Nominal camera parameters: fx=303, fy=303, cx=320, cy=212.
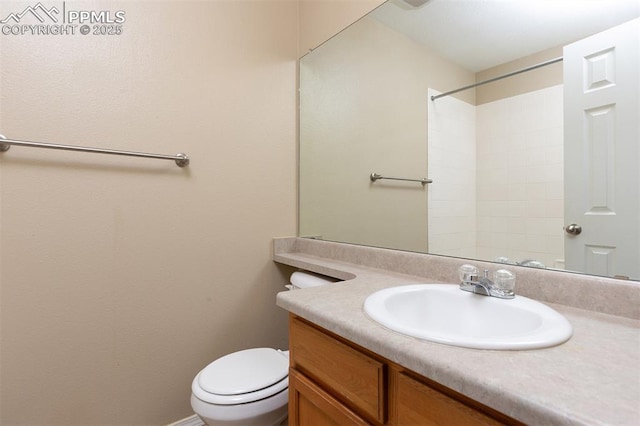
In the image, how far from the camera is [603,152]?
2.65ft

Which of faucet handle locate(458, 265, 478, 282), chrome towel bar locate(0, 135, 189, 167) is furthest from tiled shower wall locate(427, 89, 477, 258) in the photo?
chrome towel bar locate(0, 135, 189, 167)

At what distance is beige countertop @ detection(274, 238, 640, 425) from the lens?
382 millimetres

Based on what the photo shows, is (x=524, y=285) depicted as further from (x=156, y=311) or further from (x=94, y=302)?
(x=94, y=302)

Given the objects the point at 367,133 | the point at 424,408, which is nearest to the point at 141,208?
the point at 367,133

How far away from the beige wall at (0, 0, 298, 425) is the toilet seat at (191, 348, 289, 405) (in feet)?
1.10

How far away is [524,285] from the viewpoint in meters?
0.86

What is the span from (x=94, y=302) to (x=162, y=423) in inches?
24.7

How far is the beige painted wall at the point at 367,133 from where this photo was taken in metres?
1.32

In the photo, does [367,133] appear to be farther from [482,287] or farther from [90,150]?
[90,150]

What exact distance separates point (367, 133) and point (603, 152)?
959 millimetres

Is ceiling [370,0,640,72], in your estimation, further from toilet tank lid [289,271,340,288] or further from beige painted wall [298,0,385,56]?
toilet tank lid [289,271,340,288]

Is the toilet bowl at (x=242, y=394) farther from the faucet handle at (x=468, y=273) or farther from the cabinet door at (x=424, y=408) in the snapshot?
the faucet handle at (x=468, y=273)

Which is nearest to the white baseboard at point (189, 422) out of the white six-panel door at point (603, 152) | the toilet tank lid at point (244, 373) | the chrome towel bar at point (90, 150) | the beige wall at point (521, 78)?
the toilet tank lid at point (244, 373)

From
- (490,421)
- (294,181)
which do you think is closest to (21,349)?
(294,181)
